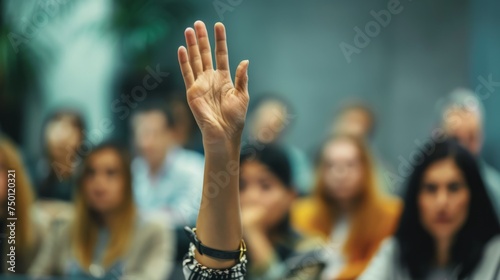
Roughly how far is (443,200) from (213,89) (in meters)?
1.30

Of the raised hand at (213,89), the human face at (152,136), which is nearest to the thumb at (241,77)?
the raised hand at (213,89)

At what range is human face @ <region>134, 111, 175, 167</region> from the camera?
365 cm

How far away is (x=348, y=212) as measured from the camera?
3.24m

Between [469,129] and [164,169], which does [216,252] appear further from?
[164,169]

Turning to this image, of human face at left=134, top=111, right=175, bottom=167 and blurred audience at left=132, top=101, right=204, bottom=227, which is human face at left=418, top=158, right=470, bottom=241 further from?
human face at left=134, top=111, right=175, bottom=167

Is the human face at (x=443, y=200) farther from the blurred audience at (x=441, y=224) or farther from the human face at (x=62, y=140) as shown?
the human face at (x=62, y=140)

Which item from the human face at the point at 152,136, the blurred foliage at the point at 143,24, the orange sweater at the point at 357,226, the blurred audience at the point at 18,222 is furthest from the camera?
the blurred foliage at the point at 143,24

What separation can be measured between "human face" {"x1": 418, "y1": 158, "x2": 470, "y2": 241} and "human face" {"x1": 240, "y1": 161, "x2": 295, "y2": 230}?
663mm

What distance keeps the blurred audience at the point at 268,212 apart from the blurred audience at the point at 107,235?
344 mm

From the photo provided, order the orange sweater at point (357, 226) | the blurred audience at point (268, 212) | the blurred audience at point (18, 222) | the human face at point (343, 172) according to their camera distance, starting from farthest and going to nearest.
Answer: the blurred audience at point (18, 222) < the human face at point (343, 172) < the orange sweater at point (357, 226) < the blurred audience at point (268, 212)

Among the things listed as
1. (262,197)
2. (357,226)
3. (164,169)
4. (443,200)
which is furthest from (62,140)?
(443,200)

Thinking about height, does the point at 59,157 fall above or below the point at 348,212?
above

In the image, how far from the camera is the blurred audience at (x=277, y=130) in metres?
3.34

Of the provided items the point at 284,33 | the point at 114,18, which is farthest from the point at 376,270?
the point at 114,18
